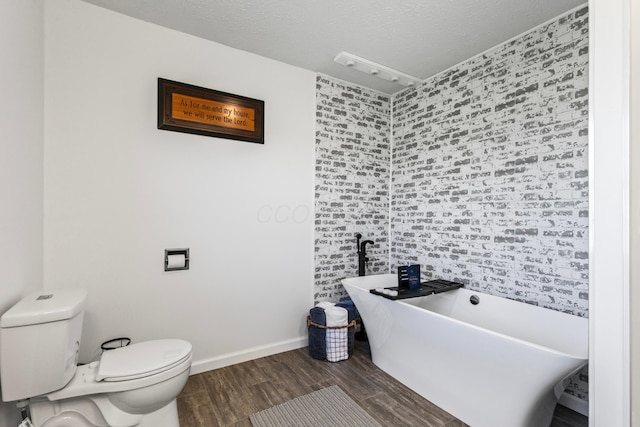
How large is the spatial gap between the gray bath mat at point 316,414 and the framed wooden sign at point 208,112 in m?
2.23

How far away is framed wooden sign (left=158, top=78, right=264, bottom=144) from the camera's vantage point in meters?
2.45

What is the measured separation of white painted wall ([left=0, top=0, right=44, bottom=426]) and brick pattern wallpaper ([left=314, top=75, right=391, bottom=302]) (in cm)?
226

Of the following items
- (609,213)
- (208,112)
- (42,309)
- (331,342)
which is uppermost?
(208,112)

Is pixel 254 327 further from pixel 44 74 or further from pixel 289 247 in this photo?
pixel 44 74

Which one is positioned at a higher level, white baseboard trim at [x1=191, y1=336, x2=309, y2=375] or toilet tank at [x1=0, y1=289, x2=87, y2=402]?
toilet tank at [x1=0, y1=289, x2=87, y2=402]

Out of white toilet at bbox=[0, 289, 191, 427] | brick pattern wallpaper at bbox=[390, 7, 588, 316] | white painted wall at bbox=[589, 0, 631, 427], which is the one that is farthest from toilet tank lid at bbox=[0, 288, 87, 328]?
brick pattern wallpaper at bbox=[390, 7, 588, 316]

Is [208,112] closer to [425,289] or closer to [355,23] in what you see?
[355,23]

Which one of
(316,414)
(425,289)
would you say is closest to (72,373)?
(316,414)

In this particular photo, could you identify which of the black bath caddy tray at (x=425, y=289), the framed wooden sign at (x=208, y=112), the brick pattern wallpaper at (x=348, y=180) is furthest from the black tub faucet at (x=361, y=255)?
the framed wooden sign at (x=208, y=112)

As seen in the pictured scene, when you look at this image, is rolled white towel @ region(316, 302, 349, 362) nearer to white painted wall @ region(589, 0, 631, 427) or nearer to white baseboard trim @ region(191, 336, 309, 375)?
white baseboard trim @ region(191, 336, 309, 375)

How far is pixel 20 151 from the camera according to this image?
167 cm

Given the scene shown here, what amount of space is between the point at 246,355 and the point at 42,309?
1.74 meters

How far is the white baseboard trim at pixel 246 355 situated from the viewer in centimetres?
263

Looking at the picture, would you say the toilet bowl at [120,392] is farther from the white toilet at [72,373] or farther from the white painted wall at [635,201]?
the white painted wall at [635,201]
